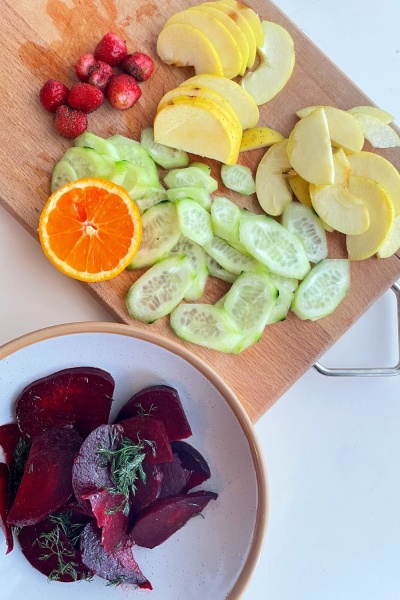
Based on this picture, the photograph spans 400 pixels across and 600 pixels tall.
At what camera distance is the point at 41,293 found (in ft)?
5.57

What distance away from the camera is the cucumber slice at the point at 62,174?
161cm

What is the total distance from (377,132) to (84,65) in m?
0.81

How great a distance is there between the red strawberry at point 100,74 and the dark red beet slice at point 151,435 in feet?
2.84

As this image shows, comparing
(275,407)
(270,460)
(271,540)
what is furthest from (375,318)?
(271,540)

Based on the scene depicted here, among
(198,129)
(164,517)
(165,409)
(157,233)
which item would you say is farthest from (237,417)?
(198,129)

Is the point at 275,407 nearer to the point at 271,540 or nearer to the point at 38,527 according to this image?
the point at 271,540

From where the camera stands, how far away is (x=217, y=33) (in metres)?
1.68

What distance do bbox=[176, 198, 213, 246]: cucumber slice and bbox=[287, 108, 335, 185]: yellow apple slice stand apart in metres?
0.28

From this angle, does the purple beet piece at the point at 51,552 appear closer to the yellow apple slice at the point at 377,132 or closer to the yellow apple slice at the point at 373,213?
the yellow apple slice at the point at 373,213

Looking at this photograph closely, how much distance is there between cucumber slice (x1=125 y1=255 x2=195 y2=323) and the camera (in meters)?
1.62

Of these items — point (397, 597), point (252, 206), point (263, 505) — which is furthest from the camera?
point (397, 597)

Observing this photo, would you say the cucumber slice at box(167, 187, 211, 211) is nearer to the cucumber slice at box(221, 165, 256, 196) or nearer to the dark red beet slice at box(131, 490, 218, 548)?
the cucumber slice at box(221, 165, 256, 196)

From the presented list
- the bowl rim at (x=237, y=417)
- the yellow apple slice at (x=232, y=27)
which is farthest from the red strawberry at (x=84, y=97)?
the bowl rim at (x=237, y=417)

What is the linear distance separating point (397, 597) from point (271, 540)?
0.42 metres
